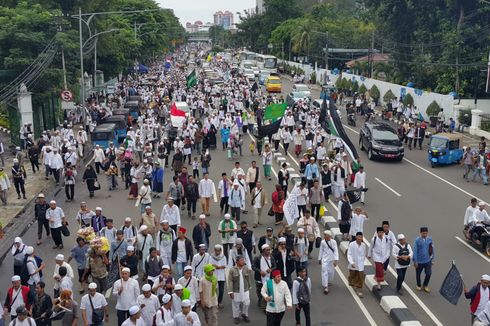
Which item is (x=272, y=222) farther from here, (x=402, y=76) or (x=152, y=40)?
(x=152, y=40)

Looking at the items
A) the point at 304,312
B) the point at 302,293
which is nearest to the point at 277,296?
the point at 302,293

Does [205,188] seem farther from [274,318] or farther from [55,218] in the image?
[274,318]

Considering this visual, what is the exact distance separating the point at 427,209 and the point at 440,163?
23.4 feet

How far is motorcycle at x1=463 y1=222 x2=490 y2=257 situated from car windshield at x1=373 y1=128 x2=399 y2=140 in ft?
37.6

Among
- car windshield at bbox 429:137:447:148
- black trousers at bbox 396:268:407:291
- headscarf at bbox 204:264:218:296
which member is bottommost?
black trousers at bbox 396:268:407:291

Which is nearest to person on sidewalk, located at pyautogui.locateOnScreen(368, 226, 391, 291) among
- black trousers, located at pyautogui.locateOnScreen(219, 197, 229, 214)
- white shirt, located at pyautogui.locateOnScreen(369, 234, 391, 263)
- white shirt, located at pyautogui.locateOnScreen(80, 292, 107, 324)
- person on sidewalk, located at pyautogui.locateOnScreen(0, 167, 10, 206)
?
Result: white shirt, located at pyautogui.locateOnScreen(369, 234, 391, 263)

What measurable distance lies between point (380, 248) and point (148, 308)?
4950 millimetres

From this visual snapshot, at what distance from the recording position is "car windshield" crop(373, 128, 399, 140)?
2616 centimetres

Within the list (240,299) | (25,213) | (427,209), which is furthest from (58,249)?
(427,209)

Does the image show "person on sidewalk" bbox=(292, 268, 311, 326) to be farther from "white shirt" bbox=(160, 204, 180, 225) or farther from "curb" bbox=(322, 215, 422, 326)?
"white shirt" bbox=(160, 204, 180, 225)

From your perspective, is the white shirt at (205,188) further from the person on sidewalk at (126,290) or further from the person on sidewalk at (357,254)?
the person on sidewalk at (126,290)

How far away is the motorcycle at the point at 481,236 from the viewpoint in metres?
14.3

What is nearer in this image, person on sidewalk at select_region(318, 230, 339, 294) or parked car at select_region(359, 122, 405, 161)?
person on sidewalk at select_region(318, 230, 339, 294)

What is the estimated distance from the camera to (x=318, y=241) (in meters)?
13.4
